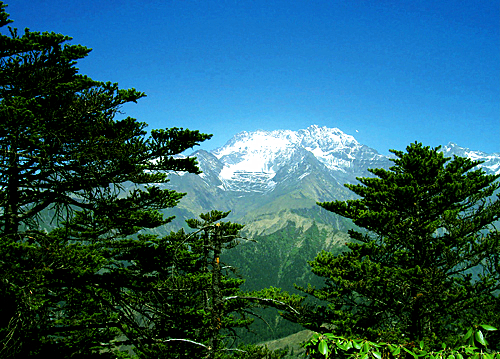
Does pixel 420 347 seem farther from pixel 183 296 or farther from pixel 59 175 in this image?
pixel 183 296

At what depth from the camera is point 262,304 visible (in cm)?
652

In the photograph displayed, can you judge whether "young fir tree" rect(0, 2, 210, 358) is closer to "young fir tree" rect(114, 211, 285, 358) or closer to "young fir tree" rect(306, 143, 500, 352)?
"young fir tree" rect(114, 211, 285, 358)

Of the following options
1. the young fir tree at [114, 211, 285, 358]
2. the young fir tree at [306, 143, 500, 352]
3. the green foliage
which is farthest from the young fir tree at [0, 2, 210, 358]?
the young fir tree at [306, 143, 500, 352]

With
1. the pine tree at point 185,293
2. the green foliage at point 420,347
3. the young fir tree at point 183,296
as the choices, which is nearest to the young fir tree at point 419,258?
the young fir tree at point 183,296

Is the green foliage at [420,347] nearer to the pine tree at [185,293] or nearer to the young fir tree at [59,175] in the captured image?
the pine tree at [185,293]

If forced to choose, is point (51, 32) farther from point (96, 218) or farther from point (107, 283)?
point (107, 283)

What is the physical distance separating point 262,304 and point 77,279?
188 inches

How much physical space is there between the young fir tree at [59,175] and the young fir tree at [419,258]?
885cm

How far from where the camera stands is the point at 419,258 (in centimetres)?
1480

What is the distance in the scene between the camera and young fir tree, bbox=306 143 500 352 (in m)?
11.9

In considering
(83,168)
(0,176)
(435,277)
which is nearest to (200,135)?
(83,168)

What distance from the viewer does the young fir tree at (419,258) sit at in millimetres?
11883

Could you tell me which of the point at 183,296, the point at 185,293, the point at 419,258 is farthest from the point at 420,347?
the point at 419,258

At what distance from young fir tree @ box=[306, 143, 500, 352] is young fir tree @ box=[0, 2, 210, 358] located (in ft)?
29.0
